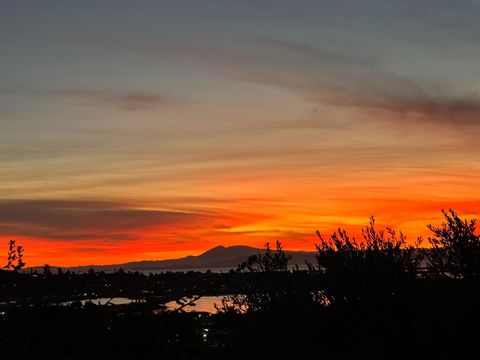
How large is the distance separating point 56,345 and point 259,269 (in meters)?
10.7

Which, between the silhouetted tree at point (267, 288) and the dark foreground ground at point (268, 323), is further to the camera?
the silhouetted tree at point (267, 288)

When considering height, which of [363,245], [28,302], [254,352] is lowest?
[254,352]

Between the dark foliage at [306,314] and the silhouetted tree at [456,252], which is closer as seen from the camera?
the dark foliage at [306,314]

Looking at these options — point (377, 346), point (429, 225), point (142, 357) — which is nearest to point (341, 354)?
point (377, 346)

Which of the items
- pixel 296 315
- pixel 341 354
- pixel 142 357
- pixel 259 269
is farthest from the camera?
pixel 259 269

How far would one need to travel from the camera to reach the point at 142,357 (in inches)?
259

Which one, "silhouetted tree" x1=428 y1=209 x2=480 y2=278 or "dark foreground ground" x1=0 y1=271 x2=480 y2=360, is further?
"silhouetted tree" x1=428 y1=209 x2=480 y2=278

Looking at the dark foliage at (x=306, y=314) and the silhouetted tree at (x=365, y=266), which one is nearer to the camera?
the dark foliage at (x=306, y=314)

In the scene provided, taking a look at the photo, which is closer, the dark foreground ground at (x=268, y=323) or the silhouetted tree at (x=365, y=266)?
the dark foreground ground at (x=268, y=323)

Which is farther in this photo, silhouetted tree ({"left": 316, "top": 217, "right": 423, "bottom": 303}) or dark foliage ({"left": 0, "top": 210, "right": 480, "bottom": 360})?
silhouetted tree ({"left": 316, "top": 217, "right": 423, "bottom": 303})

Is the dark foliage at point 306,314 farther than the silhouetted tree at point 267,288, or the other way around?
the silhouetted tree at point 267,288

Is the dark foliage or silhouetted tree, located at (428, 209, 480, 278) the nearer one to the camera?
the dark foliage

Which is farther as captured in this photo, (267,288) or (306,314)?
(267,288)

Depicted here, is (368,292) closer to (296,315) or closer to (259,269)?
(296,315)
